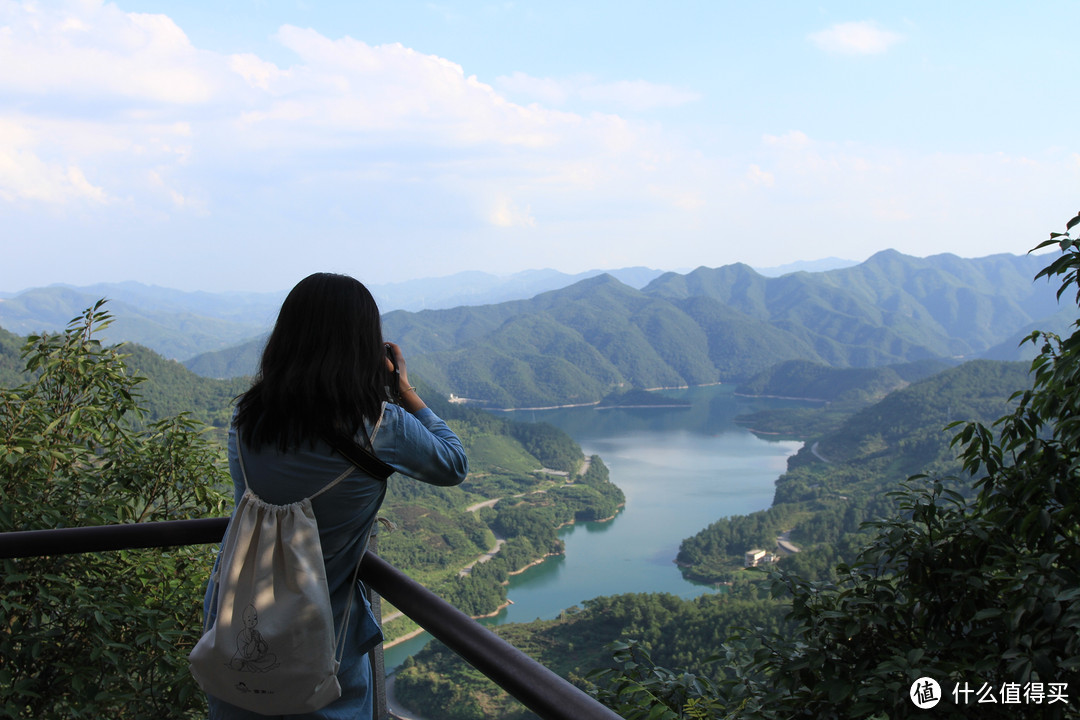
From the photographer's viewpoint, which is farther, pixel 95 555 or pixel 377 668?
pixel 95 555

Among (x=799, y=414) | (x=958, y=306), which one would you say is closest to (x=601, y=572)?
(x=799, y=414)

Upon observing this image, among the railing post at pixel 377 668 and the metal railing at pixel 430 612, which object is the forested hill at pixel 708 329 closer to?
the metal railing at pixel 430 612

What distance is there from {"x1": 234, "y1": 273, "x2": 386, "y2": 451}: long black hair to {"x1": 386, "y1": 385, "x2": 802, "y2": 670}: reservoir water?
10.4m

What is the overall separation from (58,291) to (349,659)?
545 feet

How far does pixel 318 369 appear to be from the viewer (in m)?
1.00

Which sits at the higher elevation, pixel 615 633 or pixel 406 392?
pixel 406 392

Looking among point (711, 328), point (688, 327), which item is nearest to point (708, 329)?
point (711, 328)

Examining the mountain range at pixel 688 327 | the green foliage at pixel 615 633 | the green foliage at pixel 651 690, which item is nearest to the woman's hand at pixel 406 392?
the green foliage at pixel 651 690

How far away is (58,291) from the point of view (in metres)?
138

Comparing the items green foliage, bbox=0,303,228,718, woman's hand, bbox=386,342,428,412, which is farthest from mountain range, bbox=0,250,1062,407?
woman's hand, bbox=386,342,428,412

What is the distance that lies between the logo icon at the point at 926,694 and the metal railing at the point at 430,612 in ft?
3.68

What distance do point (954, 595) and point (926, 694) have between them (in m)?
0.33

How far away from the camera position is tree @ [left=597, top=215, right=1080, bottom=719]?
1.52m

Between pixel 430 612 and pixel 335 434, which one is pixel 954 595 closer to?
pixel 430 612
